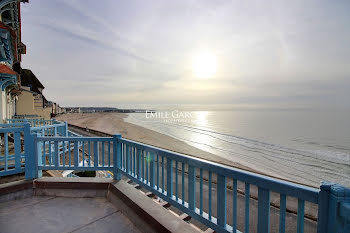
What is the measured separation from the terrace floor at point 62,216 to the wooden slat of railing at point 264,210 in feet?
6.72

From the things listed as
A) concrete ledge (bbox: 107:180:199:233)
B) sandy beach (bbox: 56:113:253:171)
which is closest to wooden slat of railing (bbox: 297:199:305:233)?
concrete ledge (bbox: 107:180:199:233)

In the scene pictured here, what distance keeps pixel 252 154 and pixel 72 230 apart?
953 inches

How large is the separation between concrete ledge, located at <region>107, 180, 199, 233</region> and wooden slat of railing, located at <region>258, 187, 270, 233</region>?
3.95 feet

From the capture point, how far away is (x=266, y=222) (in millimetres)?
2092

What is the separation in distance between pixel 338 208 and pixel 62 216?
411 cm

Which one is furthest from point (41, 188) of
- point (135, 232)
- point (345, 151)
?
point (345, 151)

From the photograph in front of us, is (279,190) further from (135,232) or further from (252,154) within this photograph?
(252,154)

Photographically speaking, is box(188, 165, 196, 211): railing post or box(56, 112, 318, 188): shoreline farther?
box(56, 112, 318, 188): shoreline

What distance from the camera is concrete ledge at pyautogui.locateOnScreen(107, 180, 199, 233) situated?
3.06 metres

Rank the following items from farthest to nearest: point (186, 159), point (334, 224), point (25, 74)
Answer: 1. point (25, 74)
2. point (186, 159)
3. point (334, 224)

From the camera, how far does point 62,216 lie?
3650mm

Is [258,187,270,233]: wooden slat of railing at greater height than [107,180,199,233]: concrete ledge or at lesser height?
greater

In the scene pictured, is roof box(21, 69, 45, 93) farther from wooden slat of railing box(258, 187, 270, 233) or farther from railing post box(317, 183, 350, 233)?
railing post box(317, 183, 350, 233)

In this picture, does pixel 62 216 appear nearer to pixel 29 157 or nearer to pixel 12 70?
pixel 29 157
